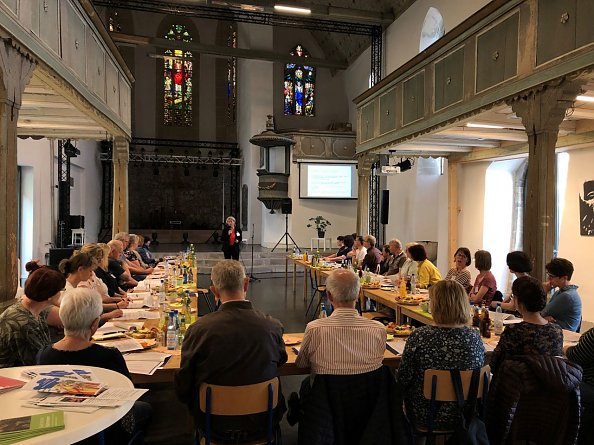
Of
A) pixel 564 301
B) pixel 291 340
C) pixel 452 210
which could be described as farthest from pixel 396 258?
pixel 291 340

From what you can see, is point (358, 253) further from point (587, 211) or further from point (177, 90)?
point (177, 90)

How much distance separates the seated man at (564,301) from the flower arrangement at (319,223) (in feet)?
39.1

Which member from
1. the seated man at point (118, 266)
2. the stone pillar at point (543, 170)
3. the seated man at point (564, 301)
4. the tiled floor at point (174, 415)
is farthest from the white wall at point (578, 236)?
the seated man at point (118, 266)

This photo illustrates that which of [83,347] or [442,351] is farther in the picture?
[442,351]

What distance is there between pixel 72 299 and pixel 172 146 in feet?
62.3

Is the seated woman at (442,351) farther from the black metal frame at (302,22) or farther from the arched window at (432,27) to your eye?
the black metal frame at (302,22)

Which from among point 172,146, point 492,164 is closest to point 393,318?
point 492,164

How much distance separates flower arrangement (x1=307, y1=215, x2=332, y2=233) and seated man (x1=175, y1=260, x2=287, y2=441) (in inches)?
527

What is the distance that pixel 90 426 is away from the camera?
5.90ft

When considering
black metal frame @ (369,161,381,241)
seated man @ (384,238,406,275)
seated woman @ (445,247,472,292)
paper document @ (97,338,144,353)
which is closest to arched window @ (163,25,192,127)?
black metal frame @ (369,161,381,241)

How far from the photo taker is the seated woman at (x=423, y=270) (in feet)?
20.1

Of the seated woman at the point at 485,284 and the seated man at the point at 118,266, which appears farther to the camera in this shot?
the seated man at the point at 118,266

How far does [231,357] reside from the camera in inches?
98.6

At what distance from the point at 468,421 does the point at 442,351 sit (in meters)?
0.42
